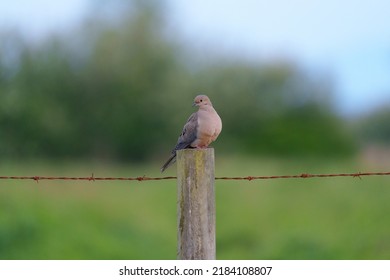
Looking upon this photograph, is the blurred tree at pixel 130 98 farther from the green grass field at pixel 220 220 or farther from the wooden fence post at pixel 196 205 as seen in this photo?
the wooden fence post at pixel 196 205

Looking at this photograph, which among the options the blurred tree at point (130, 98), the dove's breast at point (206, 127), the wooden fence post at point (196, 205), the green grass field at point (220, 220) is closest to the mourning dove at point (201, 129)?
the dove's breast at point (206, 127)

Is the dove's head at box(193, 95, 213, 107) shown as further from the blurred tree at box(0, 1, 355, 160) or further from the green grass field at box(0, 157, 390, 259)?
the blurred tree at box(0, 1, 355, 160)

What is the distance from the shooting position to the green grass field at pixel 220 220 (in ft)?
51.9

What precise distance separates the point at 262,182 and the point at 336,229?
6.20m

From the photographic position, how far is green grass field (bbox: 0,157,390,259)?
622 inches

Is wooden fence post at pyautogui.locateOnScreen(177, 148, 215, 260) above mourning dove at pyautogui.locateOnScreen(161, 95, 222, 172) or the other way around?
the other way around

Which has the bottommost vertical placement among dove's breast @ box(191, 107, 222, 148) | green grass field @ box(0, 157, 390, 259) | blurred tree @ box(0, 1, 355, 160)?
dove's breast @ box(191, 107, 222, 148)

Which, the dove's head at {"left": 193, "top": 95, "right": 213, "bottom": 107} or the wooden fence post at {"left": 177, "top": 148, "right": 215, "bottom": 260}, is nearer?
the wooden fence post at {"left": 177, "top": 148, "right": 215, "bottom": 260}

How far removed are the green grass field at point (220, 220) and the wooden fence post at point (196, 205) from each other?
9496 millimetres

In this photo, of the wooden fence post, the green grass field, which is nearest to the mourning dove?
the wooden fence post

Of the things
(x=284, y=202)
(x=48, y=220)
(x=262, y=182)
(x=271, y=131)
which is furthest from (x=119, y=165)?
(x=48, y=220)

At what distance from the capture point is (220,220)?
1983 cm

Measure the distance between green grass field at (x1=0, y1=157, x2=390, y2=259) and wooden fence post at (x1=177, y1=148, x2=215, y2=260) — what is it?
950 cm

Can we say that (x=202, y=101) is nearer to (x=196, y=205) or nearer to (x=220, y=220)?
(x=196, y=205)
